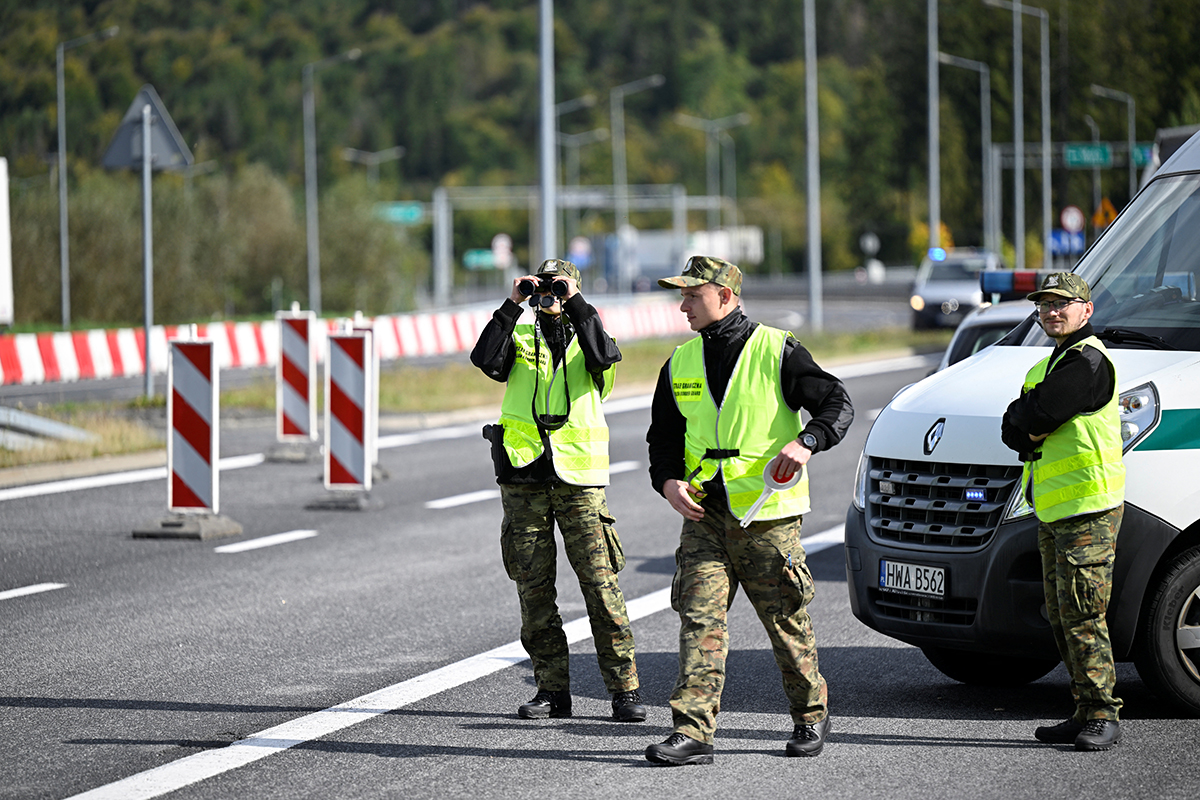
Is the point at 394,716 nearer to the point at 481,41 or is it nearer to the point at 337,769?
the point at 337,769

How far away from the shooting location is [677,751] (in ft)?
20.3

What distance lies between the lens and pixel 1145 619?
6.67 m

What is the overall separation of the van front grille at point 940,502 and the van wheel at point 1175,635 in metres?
0.67

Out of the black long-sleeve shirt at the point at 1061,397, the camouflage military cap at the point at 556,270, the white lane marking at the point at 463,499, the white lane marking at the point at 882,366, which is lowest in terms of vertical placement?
the white lane marking at the point at 463,499

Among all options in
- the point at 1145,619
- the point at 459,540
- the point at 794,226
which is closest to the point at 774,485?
the point at 1145,619

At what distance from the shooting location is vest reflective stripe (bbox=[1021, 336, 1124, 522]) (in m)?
6.38

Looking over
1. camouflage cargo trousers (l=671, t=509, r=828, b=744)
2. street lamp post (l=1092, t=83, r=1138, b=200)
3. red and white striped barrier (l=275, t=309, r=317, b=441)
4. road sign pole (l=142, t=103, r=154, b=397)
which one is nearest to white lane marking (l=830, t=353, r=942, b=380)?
street lamp post (l=1092, t=83, r=1138, b=200)

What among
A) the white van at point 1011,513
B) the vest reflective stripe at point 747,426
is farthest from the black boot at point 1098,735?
the vest reflective stripe at point 747,426

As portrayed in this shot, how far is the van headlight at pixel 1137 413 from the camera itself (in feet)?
21.8

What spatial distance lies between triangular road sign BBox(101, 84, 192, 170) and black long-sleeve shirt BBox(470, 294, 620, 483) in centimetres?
1105

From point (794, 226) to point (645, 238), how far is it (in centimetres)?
3783

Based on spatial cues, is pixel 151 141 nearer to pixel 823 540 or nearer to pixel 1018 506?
pixel 823 540

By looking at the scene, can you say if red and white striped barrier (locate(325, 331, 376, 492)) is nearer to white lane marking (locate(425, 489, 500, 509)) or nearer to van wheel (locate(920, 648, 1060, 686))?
white lane marking (locate(425, 489, 500, 509))

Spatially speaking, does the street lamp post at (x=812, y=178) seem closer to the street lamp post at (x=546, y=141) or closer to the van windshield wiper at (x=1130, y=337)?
the street lamp post at (x=546, y=141)
